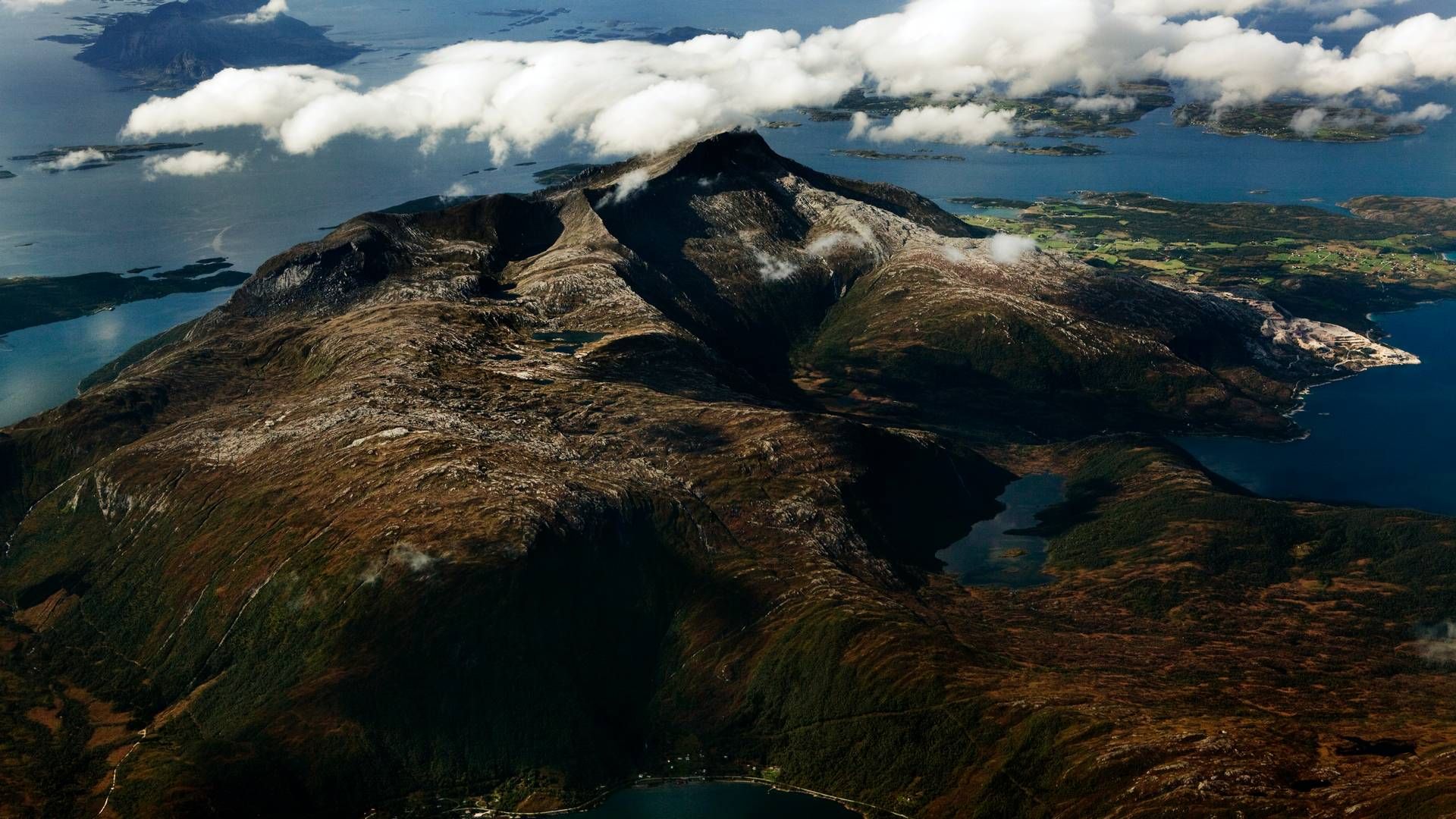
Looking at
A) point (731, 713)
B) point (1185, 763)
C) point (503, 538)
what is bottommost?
point (731, 713)

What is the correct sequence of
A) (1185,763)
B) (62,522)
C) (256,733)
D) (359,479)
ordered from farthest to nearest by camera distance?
(62,522) < (359,479) < (256,733) < (1185,763)

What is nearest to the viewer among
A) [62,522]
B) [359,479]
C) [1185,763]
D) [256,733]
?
[1185,763]

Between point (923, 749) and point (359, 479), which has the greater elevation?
point (359, 479)

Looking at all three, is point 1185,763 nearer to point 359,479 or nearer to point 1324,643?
point 1324,643

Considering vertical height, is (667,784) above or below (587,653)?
below

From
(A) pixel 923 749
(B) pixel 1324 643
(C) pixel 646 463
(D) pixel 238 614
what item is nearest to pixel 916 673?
(A) pixel 923 749

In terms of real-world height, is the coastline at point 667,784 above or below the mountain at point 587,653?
below

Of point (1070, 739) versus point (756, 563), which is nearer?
point (1070, 739)

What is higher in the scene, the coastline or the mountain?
the mountain

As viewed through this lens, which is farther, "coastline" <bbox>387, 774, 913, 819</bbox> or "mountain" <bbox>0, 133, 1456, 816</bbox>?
"coastline" <bbox>387, 774, 913, 819</bbox>

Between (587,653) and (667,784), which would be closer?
(667,784)

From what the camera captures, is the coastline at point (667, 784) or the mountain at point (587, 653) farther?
the coastline at point (667, 784)
